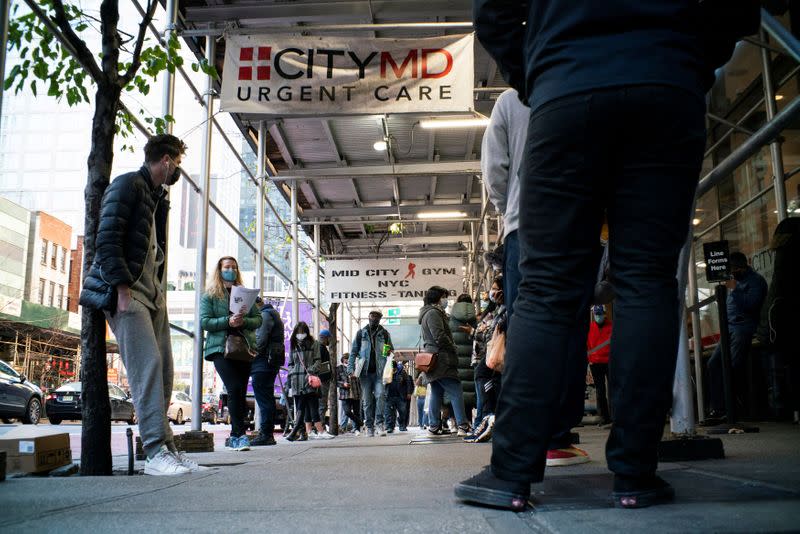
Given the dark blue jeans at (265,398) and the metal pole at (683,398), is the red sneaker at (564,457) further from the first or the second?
the dark blue jeans at (265,398)

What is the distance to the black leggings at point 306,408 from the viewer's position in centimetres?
1033

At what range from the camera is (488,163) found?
3.57 metres

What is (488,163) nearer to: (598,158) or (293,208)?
(598,158)

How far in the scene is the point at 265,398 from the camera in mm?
8078

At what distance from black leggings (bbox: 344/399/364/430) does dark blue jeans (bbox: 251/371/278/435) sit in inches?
227

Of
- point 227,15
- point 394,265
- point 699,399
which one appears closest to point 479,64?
point 227,15

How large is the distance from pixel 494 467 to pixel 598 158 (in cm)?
82

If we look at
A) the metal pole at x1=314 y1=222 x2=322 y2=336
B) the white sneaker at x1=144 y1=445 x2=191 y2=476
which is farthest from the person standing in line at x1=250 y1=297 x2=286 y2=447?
the metal pole at x1=314 y1=222 x2=322 y2=336

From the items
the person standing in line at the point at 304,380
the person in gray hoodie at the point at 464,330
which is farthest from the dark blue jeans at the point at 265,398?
the person in gray hoodie at the point at 464,330

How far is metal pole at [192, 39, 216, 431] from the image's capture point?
24.6 feet

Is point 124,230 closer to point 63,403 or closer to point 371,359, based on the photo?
point 371,359

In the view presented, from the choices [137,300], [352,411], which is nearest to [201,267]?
[137,300]

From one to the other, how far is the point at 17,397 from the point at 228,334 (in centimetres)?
1065

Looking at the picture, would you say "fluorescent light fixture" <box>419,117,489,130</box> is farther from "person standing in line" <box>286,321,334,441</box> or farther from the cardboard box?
the cardboard box
